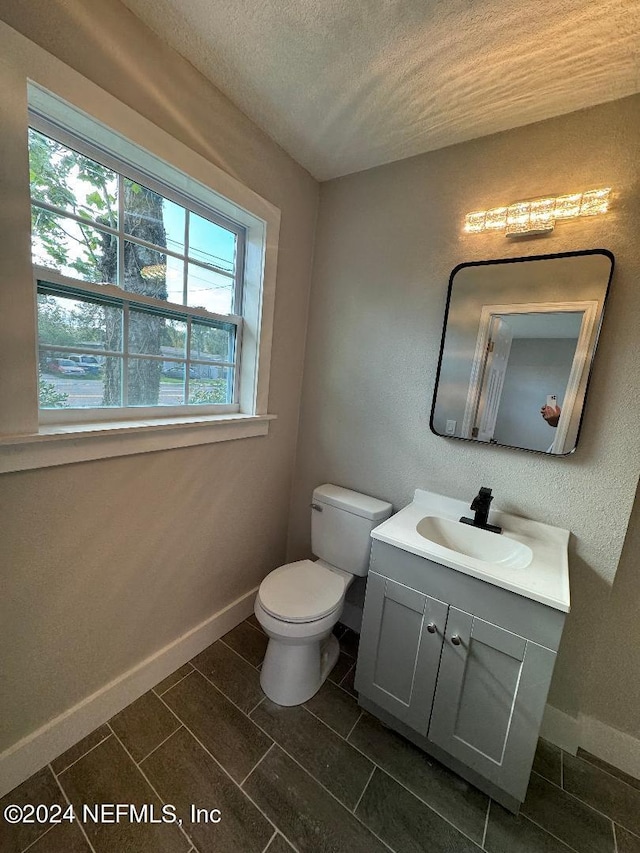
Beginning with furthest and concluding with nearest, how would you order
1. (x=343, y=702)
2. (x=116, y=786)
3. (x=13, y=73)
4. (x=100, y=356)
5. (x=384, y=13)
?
(x=343, y=702) → (x=100, y=356) → (x=116, y=786) → (x=384, y=13) → (x=13, y=73)

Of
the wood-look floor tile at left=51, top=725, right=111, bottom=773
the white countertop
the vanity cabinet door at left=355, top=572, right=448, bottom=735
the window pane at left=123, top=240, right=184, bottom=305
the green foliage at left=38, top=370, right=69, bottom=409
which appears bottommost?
the wood-look floor tile at left=51, top=725, right=111, bottom=773

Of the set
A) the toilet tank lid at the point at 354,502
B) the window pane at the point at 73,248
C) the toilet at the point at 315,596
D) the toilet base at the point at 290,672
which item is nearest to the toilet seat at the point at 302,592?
the toilet at the point at 315,596

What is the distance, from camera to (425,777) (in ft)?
4.00

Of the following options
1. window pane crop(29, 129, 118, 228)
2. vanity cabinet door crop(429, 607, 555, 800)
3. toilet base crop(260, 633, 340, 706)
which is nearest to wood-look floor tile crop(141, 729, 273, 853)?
toilet base crop(260, 633, 340, 706)

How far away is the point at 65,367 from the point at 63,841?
1431 millimetres

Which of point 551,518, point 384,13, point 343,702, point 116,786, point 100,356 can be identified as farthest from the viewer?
point 343,702

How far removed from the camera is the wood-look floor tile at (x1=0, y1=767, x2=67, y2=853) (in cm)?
97

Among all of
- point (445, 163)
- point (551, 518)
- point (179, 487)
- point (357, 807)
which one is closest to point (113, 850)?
point (357, 807)

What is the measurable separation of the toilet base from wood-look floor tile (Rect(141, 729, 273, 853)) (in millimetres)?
318

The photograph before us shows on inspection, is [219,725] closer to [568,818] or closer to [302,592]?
[302,592]

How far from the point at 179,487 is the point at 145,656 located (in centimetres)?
75

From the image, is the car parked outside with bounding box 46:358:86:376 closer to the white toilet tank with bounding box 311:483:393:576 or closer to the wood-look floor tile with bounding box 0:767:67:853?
the white toilet tank with bounding box 311:483:393:576

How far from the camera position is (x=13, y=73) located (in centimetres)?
85

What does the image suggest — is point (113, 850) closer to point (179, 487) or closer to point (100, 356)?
point (179, 487)
